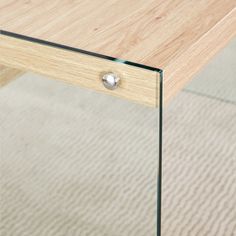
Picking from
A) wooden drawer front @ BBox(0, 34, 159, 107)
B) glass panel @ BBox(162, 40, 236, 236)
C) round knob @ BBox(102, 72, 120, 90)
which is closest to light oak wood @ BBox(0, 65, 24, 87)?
wooden drawer front @ BBox(0, 34, 159, 107)

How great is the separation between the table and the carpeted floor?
13 centimetres

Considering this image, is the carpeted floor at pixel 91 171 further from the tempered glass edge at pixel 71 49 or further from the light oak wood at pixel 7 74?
the tempered glass edge at pixel 71 49

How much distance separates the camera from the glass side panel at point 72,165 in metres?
1.08

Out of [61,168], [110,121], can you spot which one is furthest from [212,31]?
[61,168]

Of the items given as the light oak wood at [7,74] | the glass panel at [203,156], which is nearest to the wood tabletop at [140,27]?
the light oak wood at [7,74]

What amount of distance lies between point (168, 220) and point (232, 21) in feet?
1.42

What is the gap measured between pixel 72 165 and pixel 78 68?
0.38m

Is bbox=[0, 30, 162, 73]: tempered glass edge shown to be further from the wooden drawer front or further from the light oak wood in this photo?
the light oak wood

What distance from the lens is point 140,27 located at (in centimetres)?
94

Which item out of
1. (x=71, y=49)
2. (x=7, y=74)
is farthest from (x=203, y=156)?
(x=71, y=49)

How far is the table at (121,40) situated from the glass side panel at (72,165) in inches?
5.1

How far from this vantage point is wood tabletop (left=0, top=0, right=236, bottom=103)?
85cm

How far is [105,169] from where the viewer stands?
3.88 feet

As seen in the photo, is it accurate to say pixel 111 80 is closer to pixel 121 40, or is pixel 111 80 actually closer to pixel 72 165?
pixel 121 40
